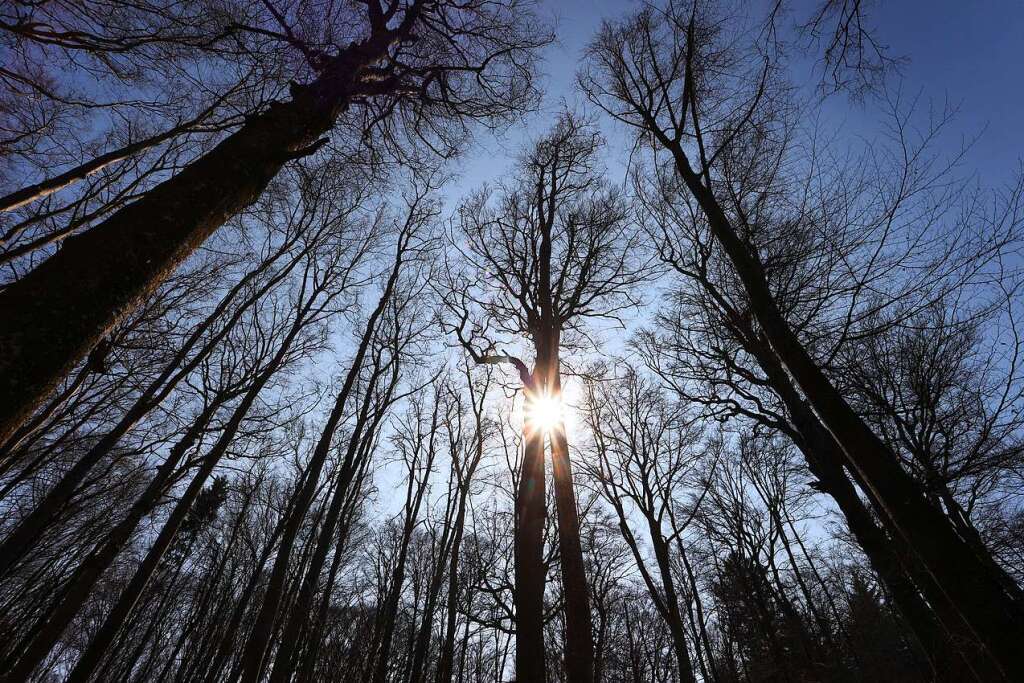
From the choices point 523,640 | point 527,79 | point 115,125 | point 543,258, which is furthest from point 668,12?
point 115,125

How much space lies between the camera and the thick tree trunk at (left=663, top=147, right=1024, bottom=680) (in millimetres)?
2229

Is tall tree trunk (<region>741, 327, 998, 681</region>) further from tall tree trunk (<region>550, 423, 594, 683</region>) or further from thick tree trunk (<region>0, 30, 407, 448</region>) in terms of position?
thick tree trunk (<region>0, 30, 407, 448</region>)

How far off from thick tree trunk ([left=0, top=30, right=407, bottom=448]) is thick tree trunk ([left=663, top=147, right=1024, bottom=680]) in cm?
→ 459

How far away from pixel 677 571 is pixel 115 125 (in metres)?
27.2

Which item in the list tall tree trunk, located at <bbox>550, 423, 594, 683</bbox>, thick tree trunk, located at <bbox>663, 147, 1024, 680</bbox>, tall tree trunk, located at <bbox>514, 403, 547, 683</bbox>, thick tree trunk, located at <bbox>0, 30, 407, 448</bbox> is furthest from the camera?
tall tree trunk, located at <bbox>514, 403, 547, 683</bbox>

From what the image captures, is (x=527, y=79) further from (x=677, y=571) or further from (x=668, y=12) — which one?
(x=677, y=571)

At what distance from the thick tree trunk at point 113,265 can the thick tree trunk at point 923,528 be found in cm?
459

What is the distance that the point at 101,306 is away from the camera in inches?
64.7

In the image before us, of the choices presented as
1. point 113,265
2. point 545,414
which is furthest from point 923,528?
point 113,265

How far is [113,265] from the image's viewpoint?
172 cm

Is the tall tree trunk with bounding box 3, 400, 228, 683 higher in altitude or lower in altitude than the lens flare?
lower

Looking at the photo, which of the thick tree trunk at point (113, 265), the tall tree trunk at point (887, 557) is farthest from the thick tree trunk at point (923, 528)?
the thick tree trunk at point (113, 265)

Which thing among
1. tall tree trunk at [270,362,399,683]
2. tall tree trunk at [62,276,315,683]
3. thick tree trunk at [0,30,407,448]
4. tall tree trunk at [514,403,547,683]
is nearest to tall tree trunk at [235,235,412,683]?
tall tree trunk at [270,362,399,683]

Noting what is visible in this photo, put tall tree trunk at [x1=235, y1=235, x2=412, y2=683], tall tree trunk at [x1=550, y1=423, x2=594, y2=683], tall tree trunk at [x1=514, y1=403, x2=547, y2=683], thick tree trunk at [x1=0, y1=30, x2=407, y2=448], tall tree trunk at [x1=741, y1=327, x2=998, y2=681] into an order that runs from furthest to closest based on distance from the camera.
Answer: tall tree trunk at [x1=235, y1=235, x2=412, y2=683]
tall tree trunk at [x1=514, y1=403, x2=547, y2=683]
tall tree trunk at [x1=550, y1=423, x2=594, y2=683]
tall tree trunk at [x1=741, y1=327, x2=998, y2=681]
thick tree trunk at [x1=0, y1=30, x2=407, y2=448]
